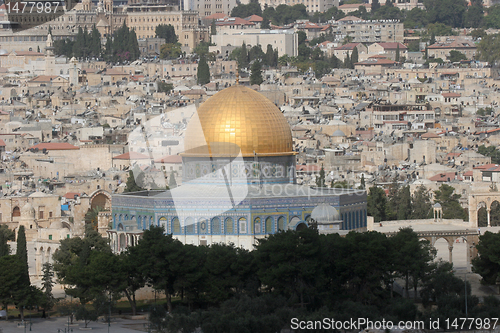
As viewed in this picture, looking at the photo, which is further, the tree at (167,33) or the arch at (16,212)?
the tree at (167,33)

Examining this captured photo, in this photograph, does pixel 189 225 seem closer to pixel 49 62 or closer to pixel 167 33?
pixel 49 62

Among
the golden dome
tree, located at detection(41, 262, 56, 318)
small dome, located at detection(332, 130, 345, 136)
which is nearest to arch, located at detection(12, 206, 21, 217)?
the golden dome

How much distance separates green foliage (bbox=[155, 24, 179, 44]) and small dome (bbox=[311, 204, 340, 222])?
8275cm

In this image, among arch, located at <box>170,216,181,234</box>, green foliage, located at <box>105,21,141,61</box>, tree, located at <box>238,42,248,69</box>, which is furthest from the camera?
green foliage, located at <box>105,21,141,61</box>

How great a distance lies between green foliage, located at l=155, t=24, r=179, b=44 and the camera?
122 meters

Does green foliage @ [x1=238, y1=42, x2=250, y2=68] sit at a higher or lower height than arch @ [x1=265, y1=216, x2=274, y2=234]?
higher

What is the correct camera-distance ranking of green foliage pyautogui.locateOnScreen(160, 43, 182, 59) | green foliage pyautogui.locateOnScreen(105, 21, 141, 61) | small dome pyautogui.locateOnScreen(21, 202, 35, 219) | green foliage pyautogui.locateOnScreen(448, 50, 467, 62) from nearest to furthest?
small dome pyautogui.locateOnScreen(21, 202, 35, 219), green foliage pyautogui.locateOnScreen(105, 21, 141, 61), green foliage pyautogui.locateOnScreen(448, 50, 467, 62), green foliage pyautogui.locateOnScreen(160, 43, 182, 59)

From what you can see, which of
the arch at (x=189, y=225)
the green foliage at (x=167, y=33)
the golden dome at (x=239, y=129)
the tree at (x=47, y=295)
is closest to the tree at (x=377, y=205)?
the golden dome at (x=239, y=129)

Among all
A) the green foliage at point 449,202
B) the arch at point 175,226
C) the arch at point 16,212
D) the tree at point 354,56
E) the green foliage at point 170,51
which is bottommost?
the green foliage at point 449,202

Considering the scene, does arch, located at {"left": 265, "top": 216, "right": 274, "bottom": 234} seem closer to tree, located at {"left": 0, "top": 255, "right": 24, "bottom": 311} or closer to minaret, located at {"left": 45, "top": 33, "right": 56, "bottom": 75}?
tree, located at {"left": 0, "top": 255, "right": 24, "bottom": 311}

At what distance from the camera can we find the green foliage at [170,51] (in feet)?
373

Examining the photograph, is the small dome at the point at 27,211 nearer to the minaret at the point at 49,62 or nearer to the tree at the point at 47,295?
the tree at the point at 47,295

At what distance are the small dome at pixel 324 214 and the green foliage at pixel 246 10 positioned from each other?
96287mm

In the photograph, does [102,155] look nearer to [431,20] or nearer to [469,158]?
[469,158]
